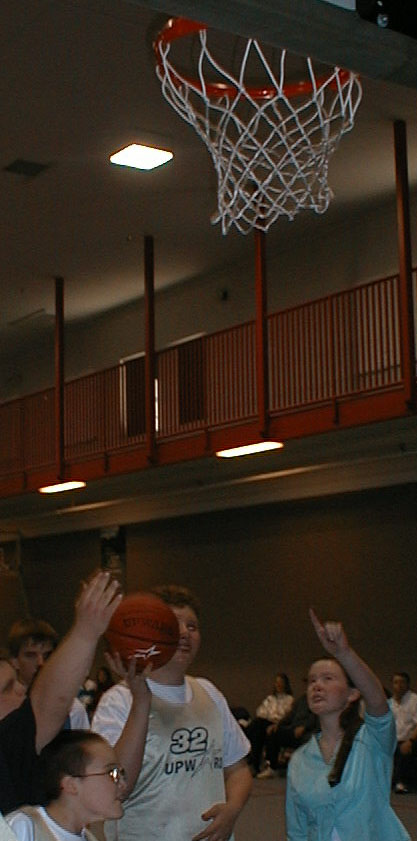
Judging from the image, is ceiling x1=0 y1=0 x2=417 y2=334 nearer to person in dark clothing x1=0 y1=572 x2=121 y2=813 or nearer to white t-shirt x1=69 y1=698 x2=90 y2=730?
white t-shirt x1=69 y1=698 x2=90 y2=730

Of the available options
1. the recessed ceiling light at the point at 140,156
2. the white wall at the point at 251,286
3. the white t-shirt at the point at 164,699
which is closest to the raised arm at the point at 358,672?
the white t-shirt at the point at 164,699

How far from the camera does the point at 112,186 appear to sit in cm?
1538

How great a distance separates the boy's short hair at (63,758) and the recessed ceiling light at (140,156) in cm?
1084

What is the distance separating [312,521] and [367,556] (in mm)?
1380

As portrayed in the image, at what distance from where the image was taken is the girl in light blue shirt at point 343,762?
5.18 meters

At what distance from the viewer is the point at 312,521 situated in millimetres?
18359

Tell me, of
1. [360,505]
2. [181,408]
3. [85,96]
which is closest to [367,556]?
[360,505]

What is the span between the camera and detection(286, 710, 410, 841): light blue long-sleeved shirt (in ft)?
17.0

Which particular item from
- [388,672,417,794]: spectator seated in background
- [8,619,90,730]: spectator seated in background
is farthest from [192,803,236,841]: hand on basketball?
[388,672,417,794]: spectator seated in background

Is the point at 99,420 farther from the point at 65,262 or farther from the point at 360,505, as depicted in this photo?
the point at 360,505

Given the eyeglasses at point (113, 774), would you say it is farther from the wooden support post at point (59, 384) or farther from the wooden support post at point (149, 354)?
the wooden support post at point (59, 384)

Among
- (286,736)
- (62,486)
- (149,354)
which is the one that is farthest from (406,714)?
(62,486)

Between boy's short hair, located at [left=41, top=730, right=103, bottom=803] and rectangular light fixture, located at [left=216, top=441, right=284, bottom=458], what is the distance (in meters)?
11.0

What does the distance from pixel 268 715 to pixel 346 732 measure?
12197mm
